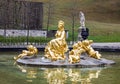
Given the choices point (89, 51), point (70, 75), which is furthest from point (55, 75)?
point (89, 51)

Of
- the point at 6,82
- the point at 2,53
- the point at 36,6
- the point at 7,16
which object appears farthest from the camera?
the point at 36,6

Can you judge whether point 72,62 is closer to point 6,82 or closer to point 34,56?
point 34,56

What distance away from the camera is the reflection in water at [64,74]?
59.6 feet

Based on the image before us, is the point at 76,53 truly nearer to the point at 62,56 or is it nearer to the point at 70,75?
the point at 62,56

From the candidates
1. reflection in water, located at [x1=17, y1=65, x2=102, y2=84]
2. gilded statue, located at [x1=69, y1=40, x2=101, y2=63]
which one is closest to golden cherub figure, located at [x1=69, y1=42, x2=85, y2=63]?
gilded statue, located at [x1=69, y1=40, x2=101, y2=63]

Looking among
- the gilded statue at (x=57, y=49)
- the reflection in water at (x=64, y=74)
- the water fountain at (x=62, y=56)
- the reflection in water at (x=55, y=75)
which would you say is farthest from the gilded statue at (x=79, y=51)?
the reflection in water at (x=55, y=75)

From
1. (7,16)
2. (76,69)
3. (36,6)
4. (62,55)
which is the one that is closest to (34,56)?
(62,55)

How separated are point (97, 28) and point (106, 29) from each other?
3.65 ft

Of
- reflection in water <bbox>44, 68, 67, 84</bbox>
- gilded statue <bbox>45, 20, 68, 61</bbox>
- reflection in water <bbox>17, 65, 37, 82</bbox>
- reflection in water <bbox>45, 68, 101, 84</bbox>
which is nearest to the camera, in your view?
reflection in water <bbox>44, 68, 67, 84</bbox>

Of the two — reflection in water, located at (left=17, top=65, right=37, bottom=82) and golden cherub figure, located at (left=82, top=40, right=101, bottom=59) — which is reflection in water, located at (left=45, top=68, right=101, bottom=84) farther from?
golden cherub figure, located at (left=82, top=40, right=101, bottom=59)

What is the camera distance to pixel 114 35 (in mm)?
51281

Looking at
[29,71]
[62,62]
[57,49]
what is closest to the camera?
[29,71]

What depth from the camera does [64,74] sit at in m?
20.3

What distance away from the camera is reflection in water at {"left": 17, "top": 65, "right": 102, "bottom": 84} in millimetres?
18156
